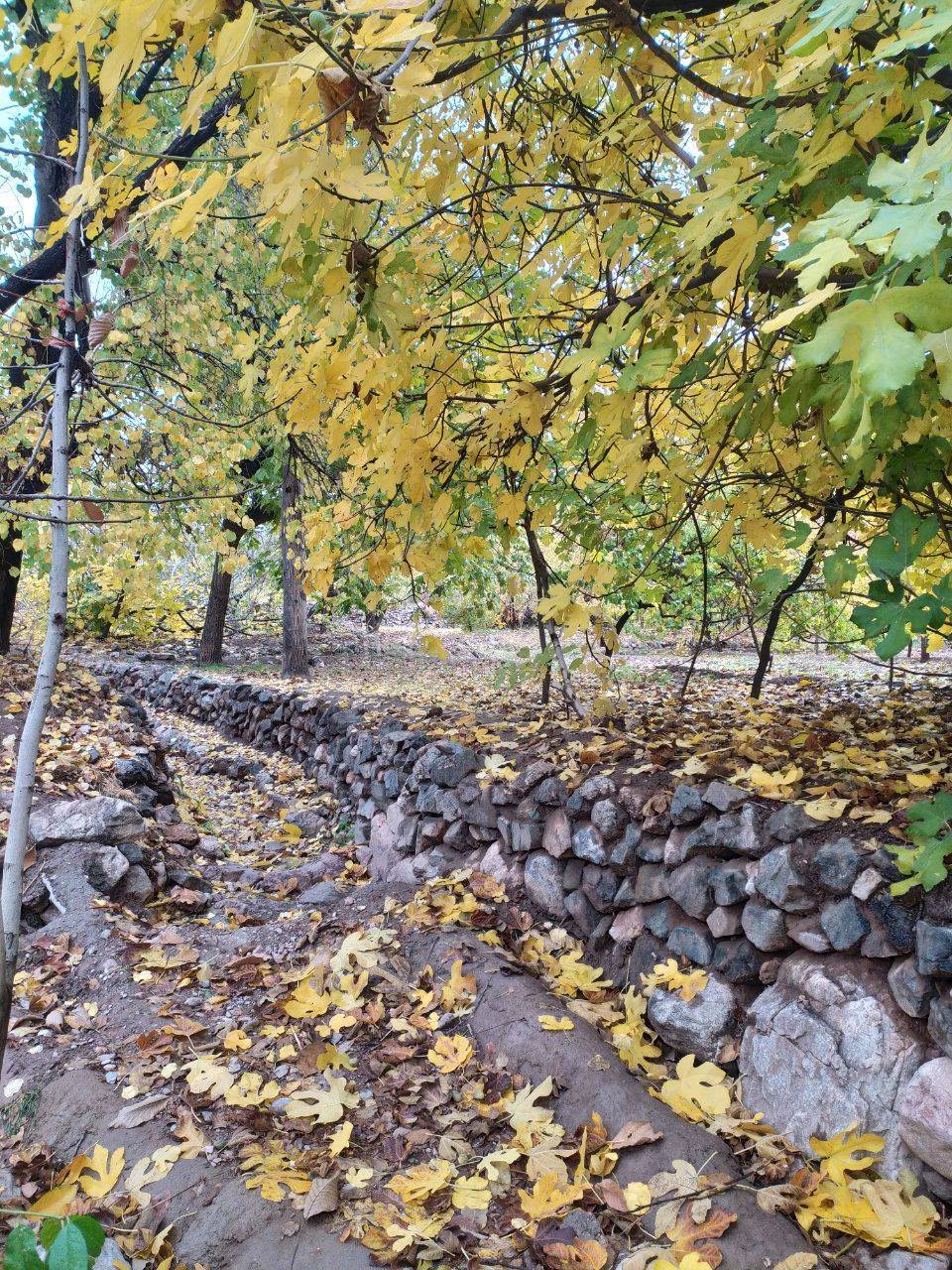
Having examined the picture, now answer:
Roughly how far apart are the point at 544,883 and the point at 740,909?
1.07 meters

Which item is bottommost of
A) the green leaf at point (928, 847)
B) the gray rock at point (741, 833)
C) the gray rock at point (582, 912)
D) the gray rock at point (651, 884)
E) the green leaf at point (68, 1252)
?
the gray rock at point (582, 912)

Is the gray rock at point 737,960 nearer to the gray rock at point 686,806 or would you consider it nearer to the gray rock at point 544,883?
the gray rock at point 686,806

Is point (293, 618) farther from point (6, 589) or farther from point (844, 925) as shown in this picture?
point (844, 925)

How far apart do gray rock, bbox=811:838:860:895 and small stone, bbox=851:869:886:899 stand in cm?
2

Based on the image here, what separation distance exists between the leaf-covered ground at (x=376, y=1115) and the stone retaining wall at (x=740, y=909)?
4.9 inches

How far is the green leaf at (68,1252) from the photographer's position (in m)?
0.95

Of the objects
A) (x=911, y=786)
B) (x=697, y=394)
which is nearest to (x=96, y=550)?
(x=697, y=394)

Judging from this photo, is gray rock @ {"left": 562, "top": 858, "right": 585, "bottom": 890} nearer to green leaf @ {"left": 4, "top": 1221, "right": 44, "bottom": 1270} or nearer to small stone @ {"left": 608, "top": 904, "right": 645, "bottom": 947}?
small stone @ {"left": 608, "top": 904, "right": 645, "bottom": 947}

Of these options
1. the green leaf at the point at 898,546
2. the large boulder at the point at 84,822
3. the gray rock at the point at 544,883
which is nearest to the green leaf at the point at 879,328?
the green leaf at the point at 898,546

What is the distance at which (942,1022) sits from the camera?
184 centimetres

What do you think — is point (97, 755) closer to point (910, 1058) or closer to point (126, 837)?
point (126, 837)

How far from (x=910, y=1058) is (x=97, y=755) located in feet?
15.1

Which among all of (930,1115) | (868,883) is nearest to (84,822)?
(868,883)

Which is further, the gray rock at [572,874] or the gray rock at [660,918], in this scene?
the gray rock at [572,874]
